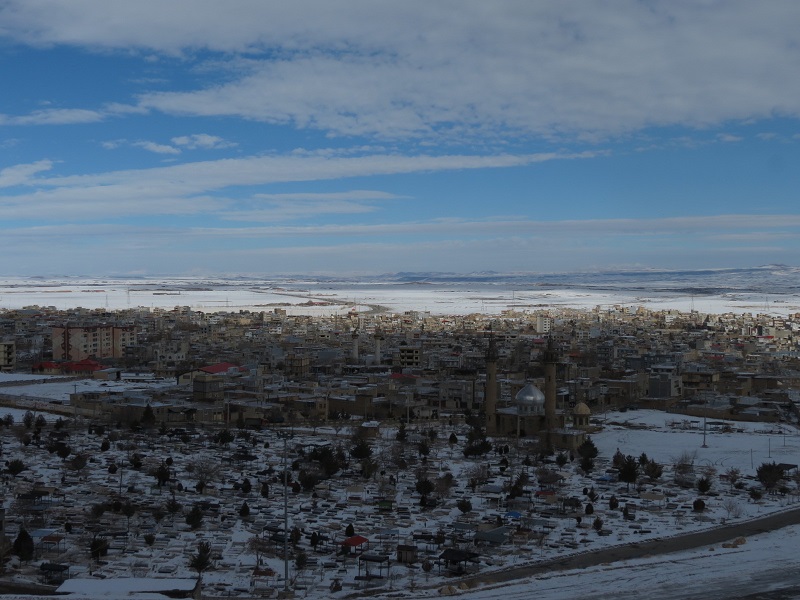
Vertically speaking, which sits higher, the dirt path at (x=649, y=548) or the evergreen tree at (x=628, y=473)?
the evergreen tree at (x=628, y=473)

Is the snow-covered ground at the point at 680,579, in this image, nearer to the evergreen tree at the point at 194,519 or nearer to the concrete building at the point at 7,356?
the evergreen tree at the point at 194,519

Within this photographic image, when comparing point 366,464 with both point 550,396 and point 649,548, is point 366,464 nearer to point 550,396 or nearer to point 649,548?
point 649,548

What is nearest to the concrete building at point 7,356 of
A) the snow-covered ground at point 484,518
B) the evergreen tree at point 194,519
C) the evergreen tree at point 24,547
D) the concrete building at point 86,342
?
the concrete building at point 86,342

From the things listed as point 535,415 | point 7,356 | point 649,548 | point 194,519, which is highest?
point 7,356

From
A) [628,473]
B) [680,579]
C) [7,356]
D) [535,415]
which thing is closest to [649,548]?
[680,579]

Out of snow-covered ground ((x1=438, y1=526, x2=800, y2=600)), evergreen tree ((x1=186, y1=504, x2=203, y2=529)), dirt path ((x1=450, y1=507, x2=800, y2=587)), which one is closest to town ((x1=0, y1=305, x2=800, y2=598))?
evergreen tree ((x1=186, y1=504, x2=203, y2=529))

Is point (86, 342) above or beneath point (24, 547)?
above
